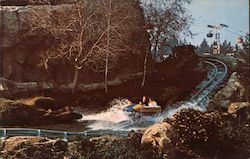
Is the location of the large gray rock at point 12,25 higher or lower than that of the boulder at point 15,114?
higher

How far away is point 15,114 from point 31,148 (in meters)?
0.26

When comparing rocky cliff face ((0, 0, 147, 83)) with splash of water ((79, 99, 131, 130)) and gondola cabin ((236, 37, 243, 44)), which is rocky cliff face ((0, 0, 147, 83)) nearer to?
splash of water ((79, 99, 131, 130))

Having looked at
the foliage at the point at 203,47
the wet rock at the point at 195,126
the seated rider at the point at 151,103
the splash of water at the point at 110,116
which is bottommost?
the wet rock at the point at 195,126

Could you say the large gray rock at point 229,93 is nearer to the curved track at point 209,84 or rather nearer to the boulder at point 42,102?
the curved track at point 209,84

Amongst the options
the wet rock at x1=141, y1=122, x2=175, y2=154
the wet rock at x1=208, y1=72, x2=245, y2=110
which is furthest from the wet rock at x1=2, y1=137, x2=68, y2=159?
the wet rock at x1=208, y1=72, x2=245, y2=110

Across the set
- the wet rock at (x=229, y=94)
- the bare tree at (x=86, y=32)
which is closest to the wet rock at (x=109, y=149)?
the bare tree at (x=86, y=32)

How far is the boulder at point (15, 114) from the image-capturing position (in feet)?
9.32

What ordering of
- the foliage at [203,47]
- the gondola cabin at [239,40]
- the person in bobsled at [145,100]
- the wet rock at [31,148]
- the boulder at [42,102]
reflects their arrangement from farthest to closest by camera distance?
the gondola cabin at [239,40] → the foliage at [203,47] → the person in bobsled at [145,100] → the boulder at [42,102] → the wet rock at [31,148]

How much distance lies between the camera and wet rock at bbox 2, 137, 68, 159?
2.78 m

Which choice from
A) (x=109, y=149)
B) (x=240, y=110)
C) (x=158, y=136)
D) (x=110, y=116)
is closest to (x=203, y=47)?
(x=240, y=110)

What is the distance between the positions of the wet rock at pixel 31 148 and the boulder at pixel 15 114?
117mm

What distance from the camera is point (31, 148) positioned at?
2.79 meters

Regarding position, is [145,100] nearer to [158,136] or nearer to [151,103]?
[151,103]

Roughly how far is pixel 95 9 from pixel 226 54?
116 centimetres
